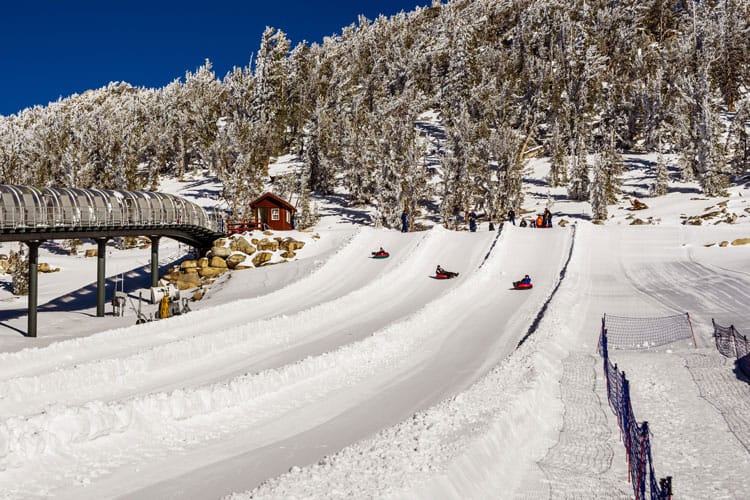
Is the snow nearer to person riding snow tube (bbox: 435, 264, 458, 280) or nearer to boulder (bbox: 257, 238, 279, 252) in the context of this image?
person riding snow tube (bbox: 435, 264, 458, 280)

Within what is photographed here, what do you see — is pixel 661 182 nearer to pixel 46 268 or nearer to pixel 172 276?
pixel 172 276

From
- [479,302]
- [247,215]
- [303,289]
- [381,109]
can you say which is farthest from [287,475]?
[381,109]

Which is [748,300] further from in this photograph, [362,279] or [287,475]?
[287,475]

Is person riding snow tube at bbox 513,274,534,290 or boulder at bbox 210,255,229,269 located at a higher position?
person riding snow tube at bbox 513,274,534,290

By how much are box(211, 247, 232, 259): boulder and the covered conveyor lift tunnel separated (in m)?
1.21

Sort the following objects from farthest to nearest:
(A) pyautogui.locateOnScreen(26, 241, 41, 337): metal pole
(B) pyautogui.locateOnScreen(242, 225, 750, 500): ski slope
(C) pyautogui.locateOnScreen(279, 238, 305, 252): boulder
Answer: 1. (C) pyautogui.locateOnScreen(279, 238, 305, 252): boulder
2. (A) pyautogui.locateOnScreen(26, 241, 41, 337): metal pole
3. (B) pyautogui.locateOnScreen(242, 225, 750, 500): ski slope

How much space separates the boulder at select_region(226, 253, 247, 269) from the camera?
1465 inches

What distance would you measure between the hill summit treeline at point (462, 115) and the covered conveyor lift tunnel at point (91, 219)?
2244cm

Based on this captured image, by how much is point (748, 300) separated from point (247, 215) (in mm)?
44756

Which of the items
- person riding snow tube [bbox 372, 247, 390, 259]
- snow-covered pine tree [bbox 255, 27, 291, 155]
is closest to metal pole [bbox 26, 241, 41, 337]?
person riding snow tube [bbox 372, 247, 390, 259]

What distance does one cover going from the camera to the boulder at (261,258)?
37.3m

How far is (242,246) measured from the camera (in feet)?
127

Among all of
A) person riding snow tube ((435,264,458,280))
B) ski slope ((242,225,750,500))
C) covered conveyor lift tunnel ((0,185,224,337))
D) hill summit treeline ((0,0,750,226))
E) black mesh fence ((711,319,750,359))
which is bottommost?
ski slope ((242,225,750,500))

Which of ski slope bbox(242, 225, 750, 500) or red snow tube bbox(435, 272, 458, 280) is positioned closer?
ski slope bbox(242, 225, 750, 500)
